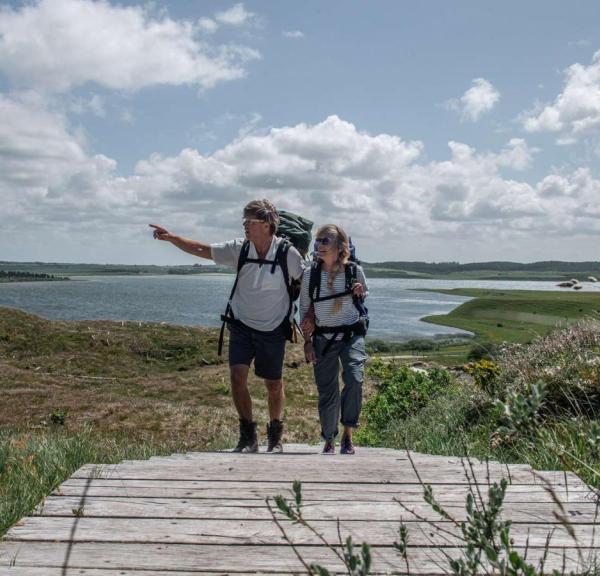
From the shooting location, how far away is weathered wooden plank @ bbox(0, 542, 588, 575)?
2.73m

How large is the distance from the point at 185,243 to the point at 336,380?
2.15 meters

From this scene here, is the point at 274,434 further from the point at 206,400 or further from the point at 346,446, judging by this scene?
the point at 206,400

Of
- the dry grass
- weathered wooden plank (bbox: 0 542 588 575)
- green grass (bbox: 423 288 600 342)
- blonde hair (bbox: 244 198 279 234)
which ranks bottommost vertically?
green grass (bbox: 423 288 600 342)

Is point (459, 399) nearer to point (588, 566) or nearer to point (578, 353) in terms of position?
point (578, 353)

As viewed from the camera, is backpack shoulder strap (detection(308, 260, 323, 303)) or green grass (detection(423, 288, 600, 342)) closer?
backpack shoulder strap (detection(308, 260, 323, 303))

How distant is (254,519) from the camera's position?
3.34m

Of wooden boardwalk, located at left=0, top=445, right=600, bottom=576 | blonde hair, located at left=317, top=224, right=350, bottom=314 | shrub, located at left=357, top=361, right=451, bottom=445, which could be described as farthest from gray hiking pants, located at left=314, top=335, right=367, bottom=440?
shrub, located at left=357, top=361, right=451, bottom=445

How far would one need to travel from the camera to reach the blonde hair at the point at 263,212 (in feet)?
20.5

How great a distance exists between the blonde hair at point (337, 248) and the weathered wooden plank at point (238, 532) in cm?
334

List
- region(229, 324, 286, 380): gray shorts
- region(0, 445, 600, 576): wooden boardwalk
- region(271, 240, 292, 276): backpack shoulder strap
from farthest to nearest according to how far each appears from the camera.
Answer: region(229, 324, 286, 380): gray shorts < region(271, 240, 292, 276): backpack shoulder strap < region(0, 445, 600, 576): wooden boardwalk

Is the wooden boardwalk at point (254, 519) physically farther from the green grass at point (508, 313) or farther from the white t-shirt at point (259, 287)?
the green grass at point (508, 313)

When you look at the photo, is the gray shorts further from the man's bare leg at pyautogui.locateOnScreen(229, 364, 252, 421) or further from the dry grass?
the dry grass

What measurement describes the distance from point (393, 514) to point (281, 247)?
11.2 ft

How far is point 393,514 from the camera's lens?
11.2ft
